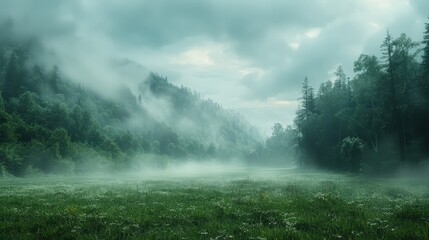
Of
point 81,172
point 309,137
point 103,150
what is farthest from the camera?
point 103,150

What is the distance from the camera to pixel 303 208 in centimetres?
1650

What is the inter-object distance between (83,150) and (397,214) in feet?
407

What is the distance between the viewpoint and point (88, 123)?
158 metres

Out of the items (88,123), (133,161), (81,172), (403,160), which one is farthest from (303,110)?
(88,123)

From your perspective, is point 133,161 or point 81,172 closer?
point 81,172

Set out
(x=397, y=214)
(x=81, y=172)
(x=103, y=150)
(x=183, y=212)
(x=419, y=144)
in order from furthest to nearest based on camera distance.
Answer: (x=103, y=150) < (x=81, y=172) < (x=419, y=144) < (x=183, y=212) < (x=397, y=214)

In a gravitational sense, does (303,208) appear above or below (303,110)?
below

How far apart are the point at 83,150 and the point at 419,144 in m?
107

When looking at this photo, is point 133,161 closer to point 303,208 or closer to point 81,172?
point 81,172

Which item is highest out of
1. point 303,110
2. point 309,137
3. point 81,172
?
point 303,110

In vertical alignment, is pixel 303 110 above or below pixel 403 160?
above

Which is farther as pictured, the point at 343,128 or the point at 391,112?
the point at 343,128

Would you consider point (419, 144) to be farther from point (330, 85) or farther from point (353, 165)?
point (330, 85)

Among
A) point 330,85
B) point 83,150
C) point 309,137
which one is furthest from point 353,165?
point 83,150
